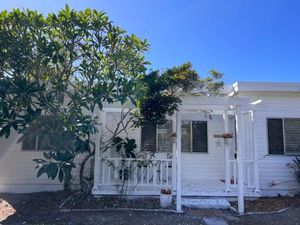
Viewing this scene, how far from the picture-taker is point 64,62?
6.29 m

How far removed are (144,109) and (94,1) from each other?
3043 mm

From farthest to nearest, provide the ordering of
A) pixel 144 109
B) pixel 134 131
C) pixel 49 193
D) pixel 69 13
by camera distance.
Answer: pixel 134 131 < pixel 49 193 < pixel 144 109 < pixel 69 13

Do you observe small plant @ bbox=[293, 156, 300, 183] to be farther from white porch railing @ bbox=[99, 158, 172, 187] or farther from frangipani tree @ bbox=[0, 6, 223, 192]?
frangipani tree @ bbox=[0, 6, 223, 192]

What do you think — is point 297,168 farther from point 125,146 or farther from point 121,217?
point 121,217

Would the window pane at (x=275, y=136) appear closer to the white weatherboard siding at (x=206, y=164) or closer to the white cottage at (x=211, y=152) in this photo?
the white cottage at (x=211, y=152)

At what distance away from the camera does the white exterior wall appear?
28.0ft

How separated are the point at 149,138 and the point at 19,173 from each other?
4273mm

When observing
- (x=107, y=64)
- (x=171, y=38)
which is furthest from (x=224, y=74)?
(x=107, y=64)

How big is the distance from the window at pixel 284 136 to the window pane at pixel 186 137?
8.93 feet

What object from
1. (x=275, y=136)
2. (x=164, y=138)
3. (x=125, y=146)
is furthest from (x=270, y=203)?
(x=125, y=146)

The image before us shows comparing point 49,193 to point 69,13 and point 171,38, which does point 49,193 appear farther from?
point 171,38

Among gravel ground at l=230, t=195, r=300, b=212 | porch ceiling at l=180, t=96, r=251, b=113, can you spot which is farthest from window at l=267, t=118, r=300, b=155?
porch ceiling at l=180, t=96, r=251, b=113

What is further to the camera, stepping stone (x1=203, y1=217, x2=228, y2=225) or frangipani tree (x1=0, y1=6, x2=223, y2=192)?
stepping stone (x1=203, y1=217, x2=228, y2=225)

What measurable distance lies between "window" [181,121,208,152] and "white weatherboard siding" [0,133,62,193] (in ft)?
15.0
